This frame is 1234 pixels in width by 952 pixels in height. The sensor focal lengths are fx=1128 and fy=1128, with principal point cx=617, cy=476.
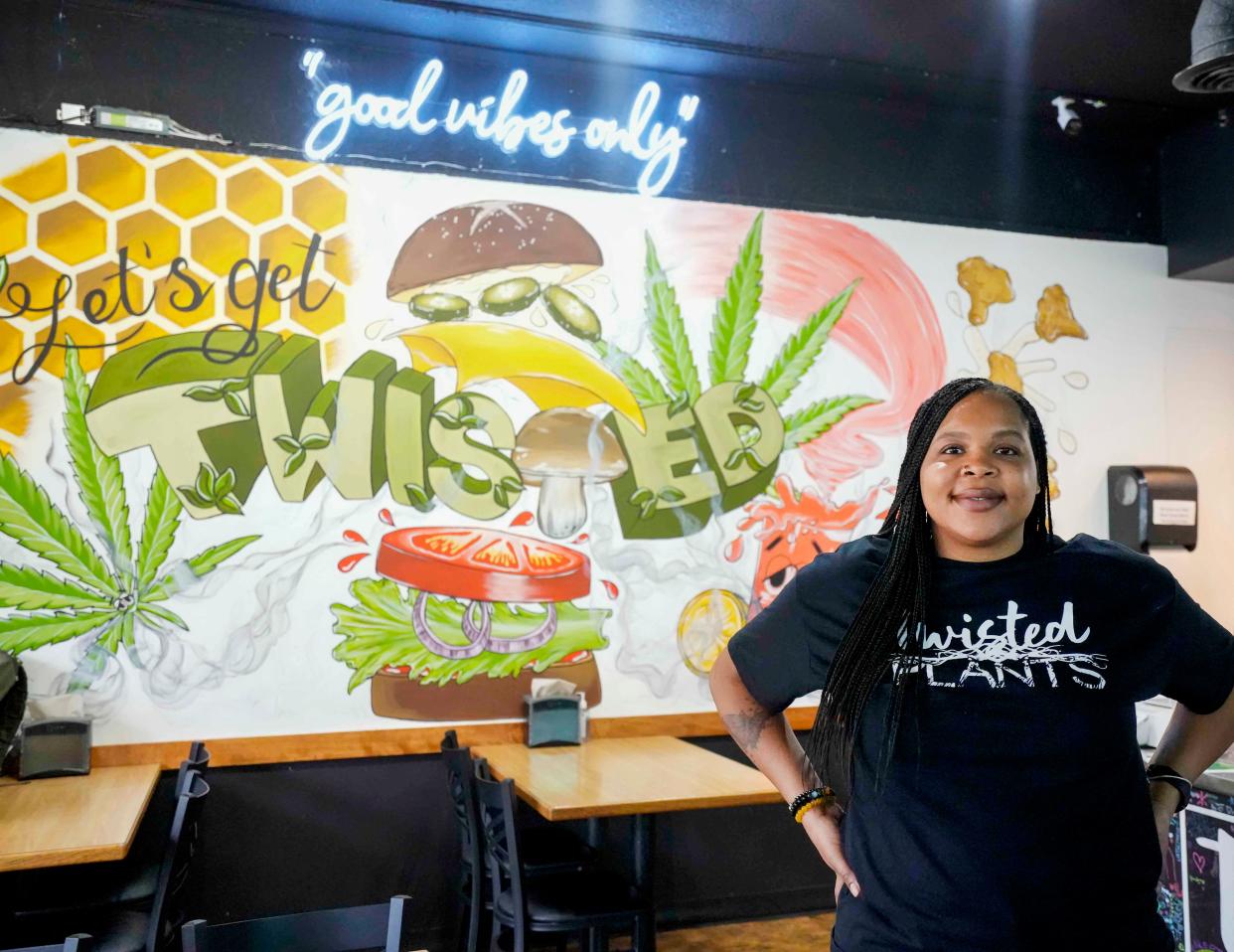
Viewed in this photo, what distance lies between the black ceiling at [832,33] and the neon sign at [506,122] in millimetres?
170

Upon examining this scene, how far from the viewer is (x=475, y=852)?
3619 mm

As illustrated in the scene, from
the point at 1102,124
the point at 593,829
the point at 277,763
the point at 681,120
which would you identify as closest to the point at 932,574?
the point at 593,829

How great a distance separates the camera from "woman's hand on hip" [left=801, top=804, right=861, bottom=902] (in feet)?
5.44

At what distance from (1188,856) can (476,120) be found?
349 cm

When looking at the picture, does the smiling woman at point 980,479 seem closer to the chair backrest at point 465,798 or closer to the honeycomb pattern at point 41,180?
the chair backrest at point 465,798

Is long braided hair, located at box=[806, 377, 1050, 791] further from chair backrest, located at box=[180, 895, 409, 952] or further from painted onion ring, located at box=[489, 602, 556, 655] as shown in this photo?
painted onion ring, located at box=[489, 602, 556, 655]

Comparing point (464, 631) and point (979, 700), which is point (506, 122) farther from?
point (979, 700)

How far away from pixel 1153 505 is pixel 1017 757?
4.07 metres

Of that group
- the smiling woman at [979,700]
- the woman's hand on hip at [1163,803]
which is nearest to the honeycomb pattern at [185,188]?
the smiling woman at [979,700]

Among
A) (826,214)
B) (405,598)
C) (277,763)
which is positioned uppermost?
(826,214)

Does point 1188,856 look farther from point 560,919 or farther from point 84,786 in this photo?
point 84,786

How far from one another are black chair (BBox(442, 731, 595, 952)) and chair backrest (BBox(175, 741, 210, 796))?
761mm

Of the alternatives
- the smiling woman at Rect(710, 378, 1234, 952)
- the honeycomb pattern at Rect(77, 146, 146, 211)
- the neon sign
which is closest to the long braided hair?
the smiling woman at Rect(710, 378, 1234, 952)

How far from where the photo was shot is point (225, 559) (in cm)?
413
